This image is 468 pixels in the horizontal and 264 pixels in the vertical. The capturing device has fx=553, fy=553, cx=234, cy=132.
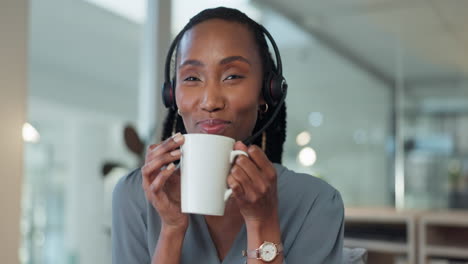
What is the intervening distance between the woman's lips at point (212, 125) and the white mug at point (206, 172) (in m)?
0.15

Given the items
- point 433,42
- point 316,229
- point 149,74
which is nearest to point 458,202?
point 433,42

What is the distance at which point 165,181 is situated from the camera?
0.74 metres

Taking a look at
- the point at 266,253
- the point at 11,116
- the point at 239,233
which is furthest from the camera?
the point at 11,116

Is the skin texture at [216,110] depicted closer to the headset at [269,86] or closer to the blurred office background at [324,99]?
the headset at [269,86]

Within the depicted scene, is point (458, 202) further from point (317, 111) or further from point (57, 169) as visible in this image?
point (57, 169)

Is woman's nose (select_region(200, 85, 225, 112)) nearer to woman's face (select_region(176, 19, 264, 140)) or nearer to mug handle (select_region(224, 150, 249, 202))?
woman's face (select_region(176, 19, 264, 140))

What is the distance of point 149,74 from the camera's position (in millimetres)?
3404

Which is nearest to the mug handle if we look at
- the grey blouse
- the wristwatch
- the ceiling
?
the wristwatch

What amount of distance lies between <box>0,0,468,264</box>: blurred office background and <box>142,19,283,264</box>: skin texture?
2.48 m

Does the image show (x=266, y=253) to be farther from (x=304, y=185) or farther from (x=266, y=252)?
(x=304, y=185)

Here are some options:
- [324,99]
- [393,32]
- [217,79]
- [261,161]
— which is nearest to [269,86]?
[217,79]

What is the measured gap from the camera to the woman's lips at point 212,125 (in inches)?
32.3

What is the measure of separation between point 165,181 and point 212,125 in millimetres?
129

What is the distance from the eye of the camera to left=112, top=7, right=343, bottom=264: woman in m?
0.73
